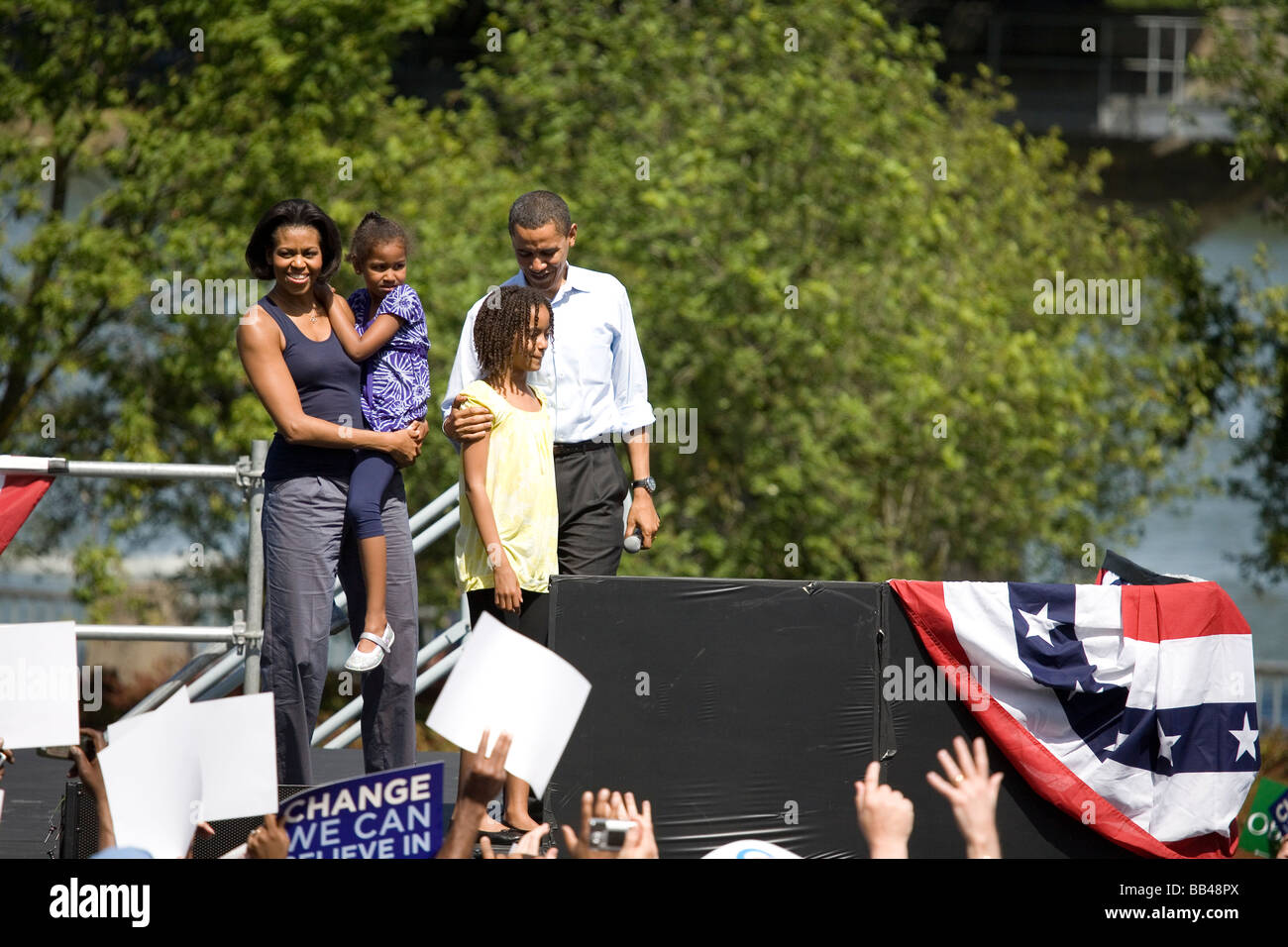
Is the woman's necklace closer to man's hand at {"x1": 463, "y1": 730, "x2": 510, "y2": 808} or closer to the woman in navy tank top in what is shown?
the woman in navy tank top

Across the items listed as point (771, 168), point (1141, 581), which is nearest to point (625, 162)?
point (771, 168)

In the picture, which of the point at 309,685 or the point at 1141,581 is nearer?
the point at 309,685

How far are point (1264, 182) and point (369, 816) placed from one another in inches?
566

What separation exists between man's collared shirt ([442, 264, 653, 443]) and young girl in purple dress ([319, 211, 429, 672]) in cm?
17

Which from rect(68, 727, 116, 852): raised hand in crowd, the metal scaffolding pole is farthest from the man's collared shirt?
rect(68, 727, 116, 852): raised hand in crowd

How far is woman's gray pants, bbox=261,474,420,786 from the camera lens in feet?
16.1

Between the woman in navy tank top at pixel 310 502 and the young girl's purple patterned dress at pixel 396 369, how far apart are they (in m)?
0.07

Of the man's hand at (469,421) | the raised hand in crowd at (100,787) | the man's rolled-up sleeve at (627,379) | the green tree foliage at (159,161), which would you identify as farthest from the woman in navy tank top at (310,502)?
the green tree foliage at (159,161)

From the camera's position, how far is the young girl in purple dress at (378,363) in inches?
197

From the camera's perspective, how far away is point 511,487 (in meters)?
5.00

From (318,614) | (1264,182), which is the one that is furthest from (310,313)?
(1264,182)

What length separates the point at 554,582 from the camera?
4840mm
